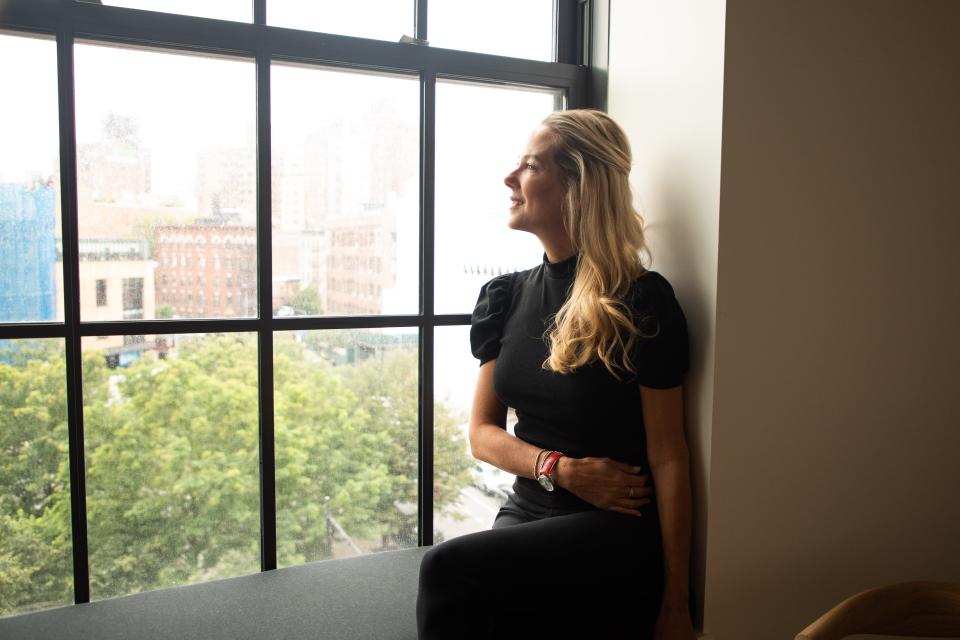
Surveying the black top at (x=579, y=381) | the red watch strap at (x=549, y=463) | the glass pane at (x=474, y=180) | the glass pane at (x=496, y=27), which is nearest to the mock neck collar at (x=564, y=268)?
the black top at (x=579, y=381)

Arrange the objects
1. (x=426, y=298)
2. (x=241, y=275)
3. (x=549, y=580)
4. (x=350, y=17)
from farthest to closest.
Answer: (x=426, y=298), (x=350, y=17), (x=241, y=275), (x=549, y=580)

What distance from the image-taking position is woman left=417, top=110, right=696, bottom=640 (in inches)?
63.8

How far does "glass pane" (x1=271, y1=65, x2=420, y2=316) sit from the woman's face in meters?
0.37

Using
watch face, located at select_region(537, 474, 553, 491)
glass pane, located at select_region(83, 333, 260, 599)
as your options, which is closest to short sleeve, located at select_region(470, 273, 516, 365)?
watch face, located at select_region(537, 474, 553, 491)

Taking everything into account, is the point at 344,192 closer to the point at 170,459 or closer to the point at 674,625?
the point at 170,459

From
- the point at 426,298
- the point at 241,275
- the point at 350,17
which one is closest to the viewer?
the point at 241,275

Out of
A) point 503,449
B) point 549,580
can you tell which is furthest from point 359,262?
point 549,580

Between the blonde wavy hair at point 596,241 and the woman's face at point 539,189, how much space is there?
2 centimetres

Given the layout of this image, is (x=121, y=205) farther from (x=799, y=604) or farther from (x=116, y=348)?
(x=799, y=604)

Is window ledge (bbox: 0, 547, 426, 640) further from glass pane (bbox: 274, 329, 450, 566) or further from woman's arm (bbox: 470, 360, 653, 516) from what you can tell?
woman's arm (bbox: 470, 360, 653, 516)

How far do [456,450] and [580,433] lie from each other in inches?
22.6

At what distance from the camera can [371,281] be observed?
2.13 meters

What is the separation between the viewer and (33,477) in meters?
1.77

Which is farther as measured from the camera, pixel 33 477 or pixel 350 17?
pixel 350 17
